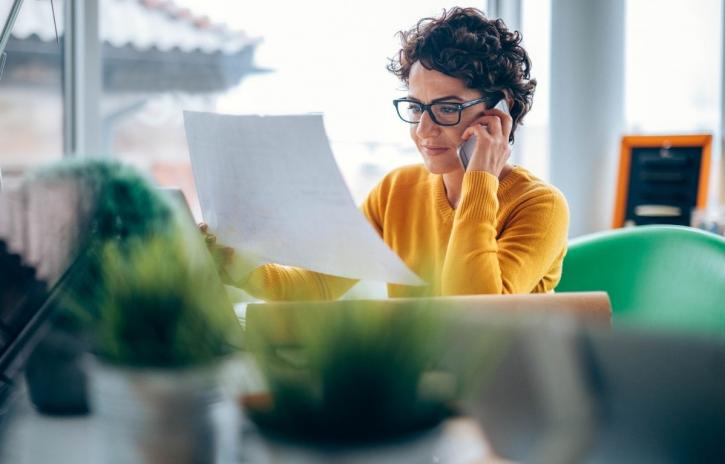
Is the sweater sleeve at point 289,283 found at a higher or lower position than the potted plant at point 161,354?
lower

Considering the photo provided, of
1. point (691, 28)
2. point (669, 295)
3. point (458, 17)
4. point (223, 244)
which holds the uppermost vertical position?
point (691, 28)

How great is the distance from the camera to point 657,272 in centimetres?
139

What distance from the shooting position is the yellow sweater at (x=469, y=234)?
1.20 meters

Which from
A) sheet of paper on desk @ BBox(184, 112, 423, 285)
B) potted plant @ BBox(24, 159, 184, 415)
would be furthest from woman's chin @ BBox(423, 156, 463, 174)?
potted plant @ BBox(24, 159, 184, 415)

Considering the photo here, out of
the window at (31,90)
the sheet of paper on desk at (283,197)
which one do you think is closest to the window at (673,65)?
the window at (31,90)

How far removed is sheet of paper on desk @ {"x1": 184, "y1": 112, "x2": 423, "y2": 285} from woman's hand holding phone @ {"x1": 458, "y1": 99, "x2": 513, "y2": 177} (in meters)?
0.54

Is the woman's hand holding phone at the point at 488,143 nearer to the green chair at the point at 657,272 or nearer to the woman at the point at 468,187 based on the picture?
the woman at the point at 468,187

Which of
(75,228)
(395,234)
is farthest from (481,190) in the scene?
(75,228)

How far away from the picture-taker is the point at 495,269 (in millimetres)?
1196

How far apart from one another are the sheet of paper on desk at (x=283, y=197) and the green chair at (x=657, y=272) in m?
0.66

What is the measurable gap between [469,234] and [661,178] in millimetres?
1673

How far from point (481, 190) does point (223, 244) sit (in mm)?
516

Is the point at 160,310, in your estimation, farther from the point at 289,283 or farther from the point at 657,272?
the point at 657,272

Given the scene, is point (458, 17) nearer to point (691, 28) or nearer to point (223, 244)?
point (223, 244)
